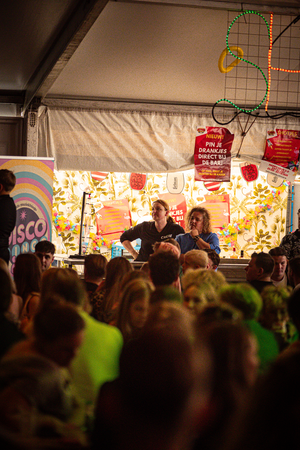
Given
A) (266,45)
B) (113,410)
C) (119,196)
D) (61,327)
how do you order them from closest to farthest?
(113,410) < (61,327) < (266,45) < (119,196)

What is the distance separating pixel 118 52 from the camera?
507 centimetres

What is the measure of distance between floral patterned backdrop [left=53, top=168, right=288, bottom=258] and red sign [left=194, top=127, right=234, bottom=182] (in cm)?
136

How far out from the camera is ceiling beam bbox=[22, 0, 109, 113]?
12.4ft

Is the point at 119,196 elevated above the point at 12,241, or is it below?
above

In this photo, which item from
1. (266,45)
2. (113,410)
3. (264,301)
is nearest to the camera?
(113,410)

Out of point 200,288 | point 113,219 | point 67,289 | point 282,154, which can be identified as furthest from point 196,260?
point 113,219

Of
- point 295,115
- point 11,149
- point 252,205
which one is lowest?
point 252,205

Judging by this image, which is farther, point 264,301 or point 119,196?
point 119,196

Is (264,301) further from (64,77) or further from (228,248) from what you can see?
(228,248)

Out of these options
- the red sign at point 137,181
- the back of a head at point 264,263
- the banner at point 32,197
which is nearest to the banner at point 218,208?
the red sign at point 137,181

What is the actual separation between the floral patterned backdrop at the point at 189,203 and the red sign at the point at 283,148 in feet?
4.77

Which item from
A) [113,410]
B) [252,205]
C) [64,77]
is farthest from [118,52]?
[113,410]

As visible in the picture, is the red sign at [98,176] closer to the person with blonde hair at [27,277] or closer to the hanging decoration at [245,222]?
the hanging decoration at [245,222]

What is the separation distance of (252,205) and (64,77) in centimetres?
395
